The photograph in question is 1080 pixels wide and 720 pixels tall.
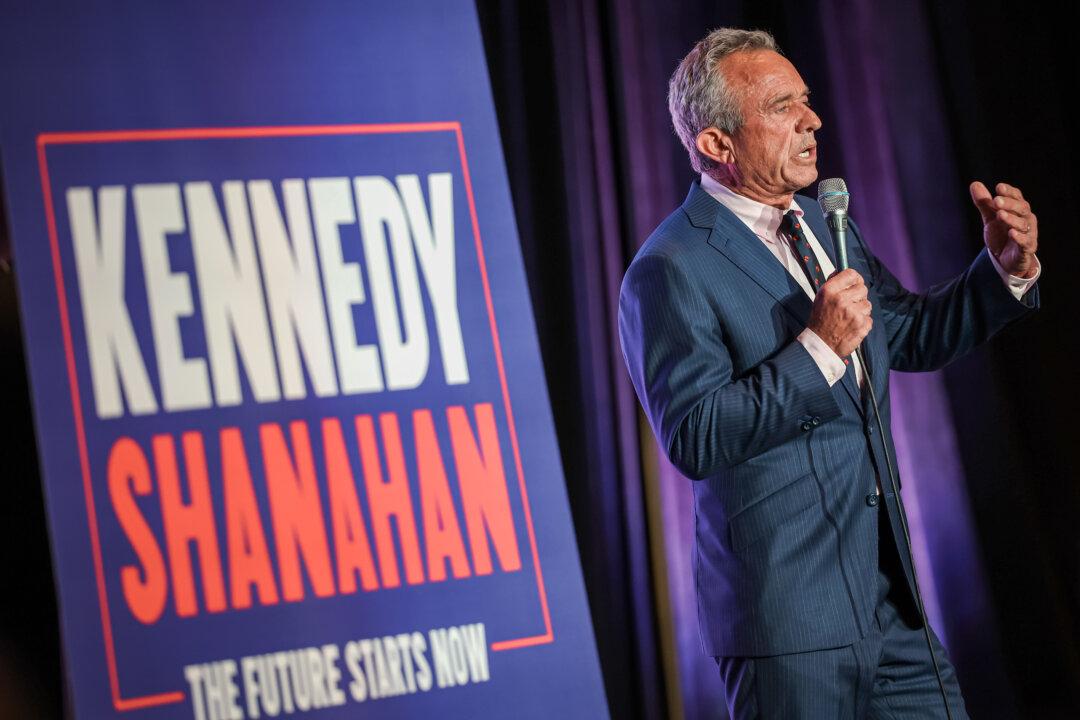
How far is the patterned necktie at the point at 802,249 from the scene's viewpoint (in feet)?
6.63

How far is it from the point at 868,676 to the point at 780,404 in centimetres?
47

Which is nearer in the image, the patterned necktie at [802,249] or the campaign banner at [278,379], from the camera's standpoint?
the campaign banner at [278,379]

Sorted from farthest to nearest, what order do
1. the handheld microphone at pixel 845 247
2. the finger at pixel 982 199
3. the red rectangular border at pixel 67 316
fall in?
the finger at pixel 982 199 < the handheld microphone at pixel 845 247 < the red rectangular border at pixel 67 316

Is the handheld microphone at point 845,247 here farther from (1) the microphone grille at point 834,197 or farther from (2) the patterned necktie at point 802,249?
(2) the patterned necktie at point 802,249

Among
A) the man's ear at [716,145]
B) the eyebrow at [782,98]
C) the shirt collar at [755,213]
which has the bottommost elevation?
the shirt collar at [755,213]

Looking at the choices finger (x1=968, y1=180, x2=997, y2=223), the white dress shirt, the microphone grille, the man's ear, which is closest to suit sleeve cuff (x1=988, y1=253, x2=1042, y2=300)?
the white dress shirt

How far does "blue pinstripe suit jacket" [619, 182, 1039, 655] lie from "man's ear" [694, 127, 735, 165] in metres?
0.13

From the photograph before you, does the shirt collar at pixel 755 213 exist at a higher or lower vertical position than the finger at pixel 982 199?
higher

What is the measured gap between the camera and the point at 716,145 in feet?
6.88

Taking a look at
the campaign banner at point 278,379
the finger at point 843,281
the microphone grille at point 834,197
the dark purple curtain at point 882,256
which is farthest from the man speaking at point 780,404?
the dark purple curtain at point 882,256

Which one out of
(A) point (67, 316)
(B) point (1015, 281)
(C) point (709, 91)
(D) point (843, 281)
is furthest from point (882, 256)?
(A) point (67, 316)

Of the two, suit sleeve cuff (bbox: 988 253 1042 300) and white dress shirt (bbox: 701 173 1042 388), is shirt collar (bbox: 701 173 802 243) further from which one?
suit sleeve cuff (bbox: 988 253 1042 300)

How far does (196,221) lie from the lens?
1305 mm

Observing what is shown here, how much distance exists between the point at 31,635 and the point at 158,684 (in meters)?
1.72
